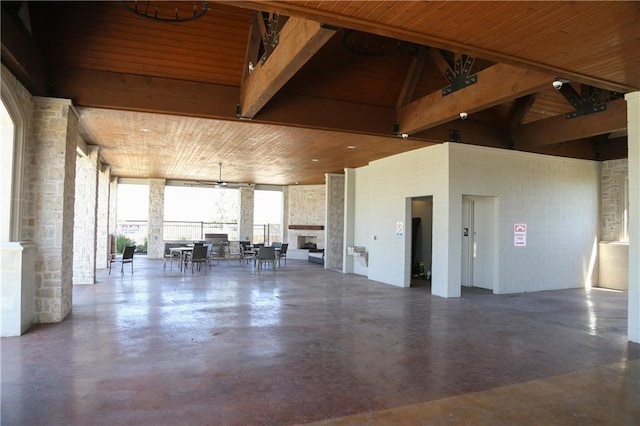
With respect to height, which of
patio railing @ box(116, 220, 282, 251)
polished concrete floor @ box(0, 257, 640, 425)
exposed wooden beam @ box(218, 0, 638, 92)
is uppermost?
exposed wooden beam @ box(218, 0, 638, 92)

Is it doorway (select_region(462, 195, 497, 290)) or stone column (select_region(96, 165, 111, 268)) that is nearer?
doorway (select_region(462, 195, 497, 290))

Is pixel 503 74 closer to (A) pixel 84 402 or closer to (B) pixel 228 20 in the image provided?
(B) pixel 228 20

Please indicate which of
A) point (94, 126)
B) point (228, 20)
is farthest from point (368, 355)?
point (94, 126)

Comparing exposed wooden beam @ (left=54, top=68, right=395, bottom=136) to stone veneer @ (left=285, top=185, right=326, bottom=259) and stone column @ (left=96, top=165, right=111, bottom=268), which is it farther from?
stone veneer @ (left=285, top=185, right=326, bottom=259)

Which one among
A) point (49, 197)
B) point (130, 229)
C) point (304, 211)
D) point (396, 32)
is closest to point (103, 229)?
point (130, 229)

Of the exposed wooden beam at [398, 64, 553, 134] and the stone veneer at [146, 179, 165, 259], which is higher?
the exposed wooden beam at [398, 64, 553, 134]

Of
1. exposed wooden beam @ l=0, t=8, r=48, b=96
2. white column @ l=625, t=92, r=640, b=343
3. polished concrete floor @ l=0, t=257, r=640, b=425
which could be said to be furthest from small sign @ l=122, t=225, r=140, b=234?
white column @ l=625, t=92, r=640, b=343

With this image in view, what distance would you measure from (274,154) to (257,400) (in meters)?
7.41

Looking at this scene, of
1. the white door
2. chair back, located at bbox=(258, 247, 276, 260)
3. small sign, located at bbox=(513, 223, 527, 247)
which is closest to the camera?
small sign, located at bbox=(513, 223, 527, 247)

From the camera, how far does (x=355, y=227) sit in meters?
12.0

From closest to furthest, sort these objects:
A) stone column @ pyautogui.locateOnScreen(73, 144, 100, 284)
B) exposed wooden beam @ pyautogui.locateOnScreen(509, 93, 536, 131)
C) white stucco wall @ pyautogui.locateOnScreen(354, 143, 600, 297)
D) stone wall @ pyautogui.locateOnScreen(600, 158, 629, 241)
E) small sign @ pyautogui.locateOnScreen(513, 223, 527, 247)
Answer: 1. white stucco wall @ pyautogui.locateOnScreen(354, 143, 600, 297)
2. exposed wooden beam @ pyautogui.locateOnScreen(509, 93, 536, 131)
3. small sign @ pyautogui.locateOnScreen(513, 223, 527, 247)
4. stone column @ pyautogui.locateOnScreen(73, 144, 100, 284)
5. stone wall @ pyautogui.locateOnScreen(600, 158, 629, 241)

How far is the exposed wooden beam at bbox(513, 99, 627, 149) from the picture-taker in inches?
269

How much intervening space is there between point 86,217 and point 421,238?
8199 millimetres

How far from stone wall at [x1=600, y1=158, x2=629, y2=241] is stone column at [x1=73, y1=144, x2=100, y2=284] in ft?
39.1
